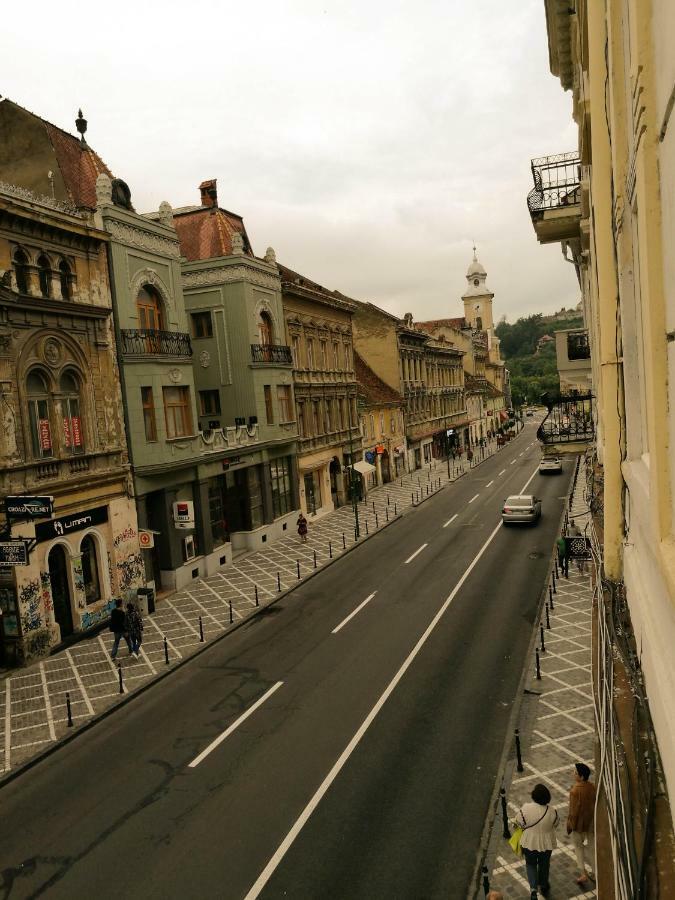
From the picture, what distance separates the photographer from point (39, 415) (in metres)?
20.5

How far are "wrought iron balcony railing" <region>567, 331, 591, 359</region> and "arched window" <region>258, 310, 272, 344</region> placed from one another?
19746 millimetres

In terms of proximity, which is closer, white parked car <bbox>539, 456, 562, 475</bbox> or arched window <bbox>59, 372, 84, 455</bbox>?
→ arched window <bbox>59, 372, 84, 455</bbox>

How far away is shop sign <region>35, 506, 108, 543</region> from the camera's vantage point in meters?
20.0

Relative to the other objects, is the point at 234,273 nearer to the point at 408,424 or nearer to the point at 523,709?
the point at 523,709

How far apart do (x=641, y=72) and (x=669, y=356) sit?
3.16 ft

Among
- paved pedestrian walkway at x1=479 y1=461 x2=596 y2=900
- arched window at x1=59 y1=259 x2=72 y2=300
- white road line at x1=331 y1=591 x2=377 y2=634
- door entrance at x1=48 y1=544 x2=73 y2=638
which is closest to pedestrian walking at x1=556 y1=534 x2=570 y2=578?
paved pedestrian walkway at x1=479 y1=461 x2=596 y2=900

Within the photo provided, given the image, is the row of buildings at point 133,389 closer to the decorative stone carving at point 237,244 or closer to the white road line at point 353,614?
the decorative stone carving at point 237,244

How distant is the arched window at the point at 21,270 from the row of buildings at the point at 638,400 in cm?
1769

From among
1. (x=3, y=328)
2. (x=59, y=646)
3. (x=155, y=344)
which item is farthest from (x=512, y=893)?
(x=155, y=344)

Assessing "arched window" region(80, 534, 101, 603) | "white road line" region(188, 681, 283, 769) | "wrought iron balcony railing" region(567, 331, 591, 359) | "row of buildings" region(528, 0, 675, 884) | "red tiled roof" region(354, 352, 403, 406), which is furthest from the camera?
"red tiled roof" region(354, 352, 403, 406)

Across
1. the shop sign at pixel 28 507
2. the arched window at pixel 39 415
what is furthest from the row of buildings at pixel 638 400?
the arched window at pixel 39 415

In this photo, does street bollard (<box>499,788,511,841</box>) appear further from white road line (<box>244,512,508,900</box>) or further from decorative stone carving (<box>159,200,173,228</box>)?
decorative stone carving (<box>159,200,173,228</box>)

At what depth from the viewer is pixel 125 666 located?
61.6ft

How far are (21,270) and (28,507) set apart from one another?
7.34 m
